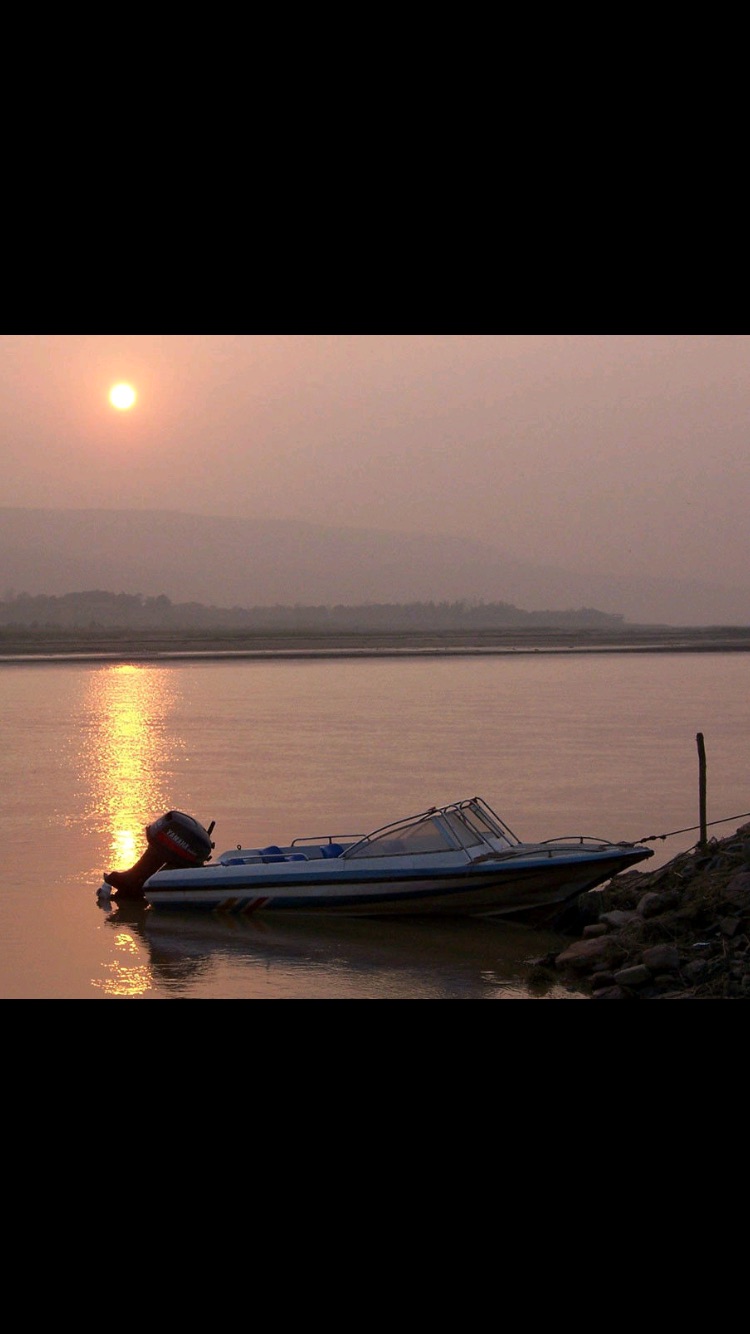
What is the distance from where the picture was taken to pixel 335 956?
10375mm

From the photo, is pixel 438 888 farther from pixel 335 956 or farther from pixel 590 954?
pixel 590 954

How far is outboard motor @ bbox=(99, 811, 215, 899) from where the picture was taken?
1157 centimetres

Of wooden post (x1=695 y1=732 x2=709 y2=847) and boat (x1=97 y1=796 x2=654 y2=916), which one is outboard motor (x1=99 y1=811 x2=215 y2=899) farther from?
wooden post (x1=695 y1=732 x2=709 y2=847)

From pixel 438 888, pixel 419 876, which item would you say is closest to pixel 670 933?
pixel 438 888

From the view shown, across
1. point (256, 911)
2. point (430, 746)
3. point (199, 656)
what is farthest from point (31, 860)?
point (199, 656)

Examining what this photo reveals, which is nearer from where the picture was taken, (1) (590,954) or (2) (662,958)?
(2) (662,958)

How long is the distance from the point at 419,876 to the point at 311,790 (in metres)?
8.19

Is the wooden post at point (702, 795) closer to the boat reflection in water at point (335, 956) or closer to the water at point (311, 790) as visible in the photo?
the water at point (311, 790)

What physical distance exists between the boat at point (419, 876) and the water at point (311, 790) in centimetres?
20

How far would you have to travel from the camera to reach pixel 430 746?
25.1 metres

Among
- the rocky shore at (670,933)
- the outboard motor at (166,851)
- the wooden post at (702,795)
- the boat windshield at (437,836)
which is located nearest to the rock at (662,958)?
the rocky shore at (670,933)

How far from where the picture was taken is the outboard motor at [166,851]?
1157 cm
